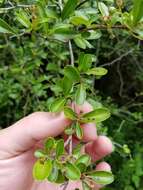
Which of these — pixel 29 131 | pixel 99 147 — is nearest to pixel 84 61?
pixel 29 131

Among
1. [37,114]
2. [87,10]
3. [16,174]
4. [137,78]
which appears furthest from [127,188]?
[87,10]

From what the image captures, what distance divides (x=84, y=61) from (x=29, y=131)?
1.02 feet

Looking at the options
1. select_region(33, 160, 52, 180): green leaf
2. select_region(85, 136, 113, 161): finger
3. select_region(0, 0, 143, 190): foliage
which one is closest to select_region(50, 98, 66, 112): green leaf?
select_region(0, 0, 143, 190): foliage

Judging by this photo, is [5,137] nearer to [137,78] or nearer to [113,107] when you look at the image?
[113,107]

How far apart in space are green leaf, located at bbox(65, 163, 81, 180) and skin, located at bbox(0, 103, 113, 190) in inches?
9.0

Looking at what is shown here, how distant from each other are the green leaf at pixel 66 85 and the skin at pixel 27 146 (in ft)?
0.59

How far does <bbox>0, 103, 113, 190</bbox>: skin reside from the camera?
105cm

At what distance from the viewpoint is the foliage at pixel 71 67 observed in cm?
84

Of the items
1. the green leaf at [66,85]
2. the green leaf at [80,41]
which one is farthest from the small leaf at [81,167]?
the green leaf at [80,41]

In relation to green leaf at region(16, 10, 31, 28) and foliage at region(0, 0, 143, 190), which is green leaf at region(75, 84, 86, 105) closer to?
foliage at region(0, 0, 143, 190)

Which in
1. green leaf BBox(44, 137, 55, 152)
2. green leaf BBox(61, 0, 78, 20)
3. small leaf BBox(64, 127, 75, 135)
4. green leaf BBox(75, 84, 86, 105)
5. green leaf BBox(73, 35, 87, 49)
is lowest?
green leaf BBox(44, 137, 55, 152)

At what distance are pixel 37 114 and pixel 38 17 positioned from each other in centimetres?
24

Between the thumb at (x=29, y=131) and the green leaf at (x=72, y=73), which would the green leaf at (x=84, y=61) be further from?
the thumb at (x=29, y=131)

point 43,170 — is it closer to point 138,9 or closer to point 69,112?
point 69,112
